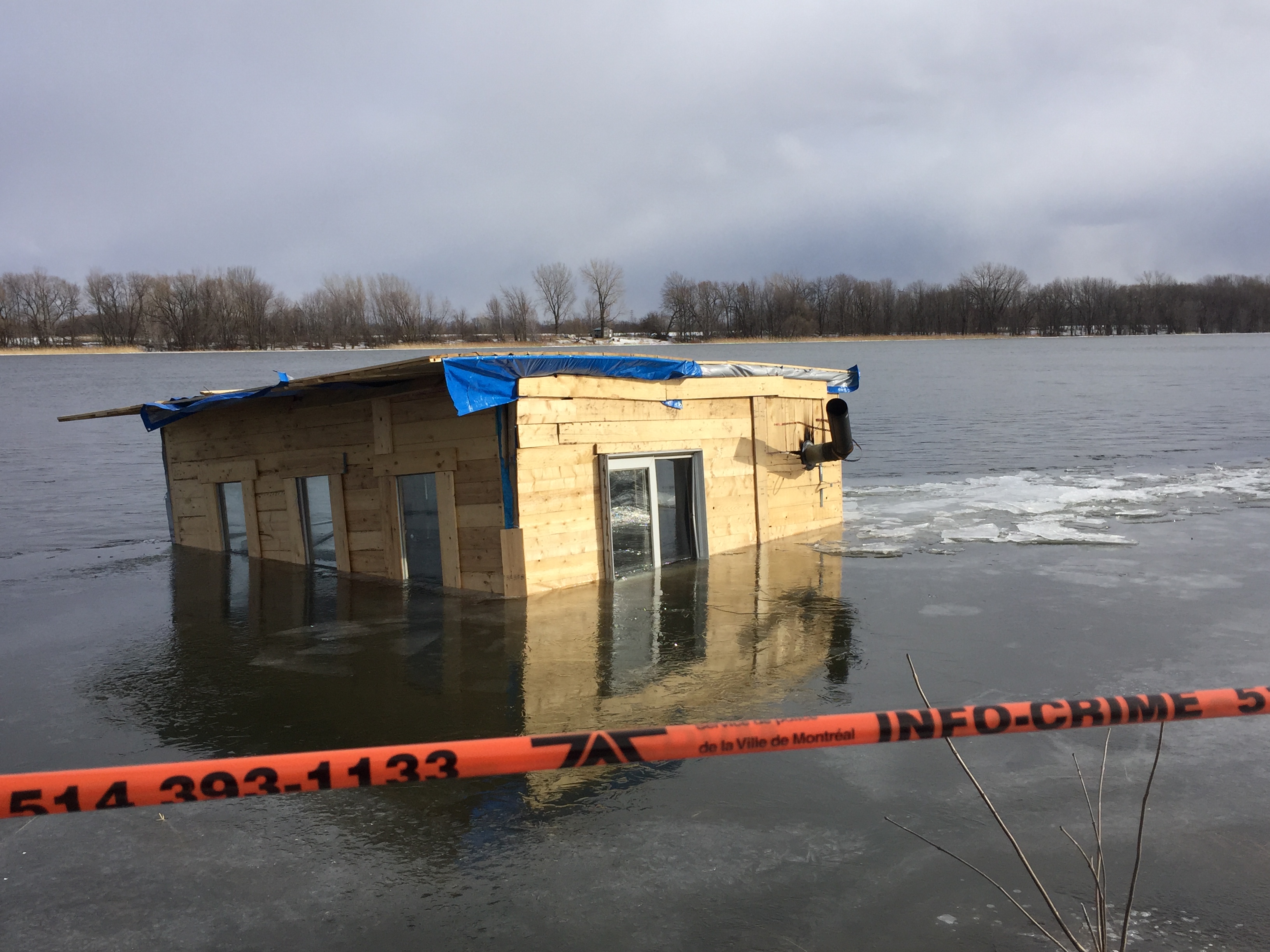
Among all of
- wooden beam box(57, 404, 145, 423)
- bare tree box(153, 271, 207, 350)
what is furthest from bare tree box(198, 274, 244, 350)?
wooden beam box(57, 404, 145, 423)

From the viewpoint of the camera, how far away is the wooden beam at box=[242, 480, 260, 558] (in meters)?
13.4

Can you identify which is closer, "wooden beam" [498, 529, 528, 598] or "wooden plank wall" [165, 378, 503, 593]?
"wooden beam" [498, 529, 528, 598]

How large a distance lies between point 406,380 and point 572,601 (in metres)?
3.35

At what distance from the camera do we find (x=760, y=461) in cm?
1273

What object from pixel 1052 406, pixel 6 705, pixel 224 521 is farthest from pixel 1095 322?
pixel 6 705

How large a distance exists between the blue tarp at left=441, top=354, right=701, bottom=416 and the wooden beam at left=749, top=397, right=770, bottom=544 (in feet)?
6.64

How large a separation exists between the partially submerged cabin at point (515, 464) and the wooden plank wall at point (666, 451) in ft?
0.07

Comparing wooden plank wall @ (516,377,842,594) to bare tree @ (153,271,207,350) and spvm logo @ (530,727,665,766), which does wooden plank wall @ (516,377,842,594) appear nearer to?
spvm logo @ (530,727,665,766)

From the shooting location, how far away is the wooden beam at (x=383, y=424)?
35.5 ft

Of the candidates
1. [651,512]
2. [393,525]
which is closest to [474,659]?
[393,525]

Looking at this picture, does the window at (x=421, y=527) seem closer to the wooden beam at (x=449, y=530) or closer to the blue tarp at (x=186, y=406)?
the wooden beam at (x=449, y=530)

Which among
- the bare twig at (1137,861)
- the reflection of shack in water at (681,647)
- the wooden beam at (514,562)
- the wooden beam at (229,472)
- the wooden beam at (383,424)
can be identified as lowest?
the reflection of shack in water at (681,647)

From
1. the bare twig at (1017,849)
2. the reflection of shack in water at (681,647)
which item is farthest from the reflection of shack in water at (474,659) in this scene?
the bare twig at (1017,849)

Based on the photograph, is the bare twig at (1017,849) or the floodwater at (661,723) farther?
the floodwater at (661,723)
